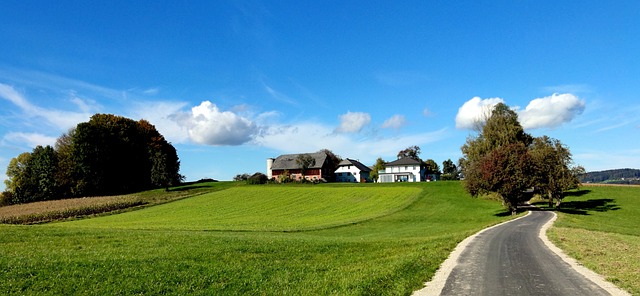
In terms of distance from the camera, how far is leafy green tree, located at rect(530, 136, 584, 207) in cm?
5434

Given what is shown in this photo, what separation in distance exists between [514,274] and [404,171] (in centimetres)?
11631

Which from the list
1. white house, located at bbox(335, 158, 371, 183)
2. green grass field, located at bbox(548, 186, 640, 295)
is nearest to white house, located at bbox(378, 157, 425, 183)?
white house, located at bbox(335, 158, 371, 183)

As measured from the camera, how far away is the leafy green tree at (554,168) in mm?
54344

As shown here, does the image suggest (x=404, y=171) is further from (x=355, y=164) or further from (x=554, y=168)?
(x=554, y=168)

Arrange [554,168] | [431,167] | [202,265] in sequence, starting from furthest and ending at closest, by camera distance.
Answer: [431,167] → [554,168] → [202,265]

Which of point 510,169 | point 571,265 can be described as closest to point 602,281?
point 571,265

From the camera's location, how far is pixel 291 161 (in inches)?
5305

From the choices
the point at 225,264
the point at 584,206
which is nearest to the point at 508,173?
the point at 584,206

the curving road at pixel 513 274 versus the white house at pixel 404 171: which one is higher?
the white house at pixel 404 171

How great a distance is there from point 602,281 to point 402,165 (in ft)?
385

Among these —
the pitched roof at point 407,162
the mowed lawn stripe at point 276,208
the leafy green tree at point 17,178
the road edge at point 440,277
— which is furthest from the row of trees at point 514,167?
the leafy green tree at point 17,178

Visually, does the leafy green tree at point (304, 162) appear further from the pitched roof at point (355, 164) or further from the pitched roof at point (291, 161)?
the pitched roof at point (355, 164)

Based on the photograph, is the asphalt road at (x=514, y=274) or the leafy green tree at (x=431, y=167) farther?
the leafy green tree at (x=431, y=167)

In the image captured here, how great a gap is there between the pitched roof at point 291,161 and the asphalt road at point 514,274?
110 meters
